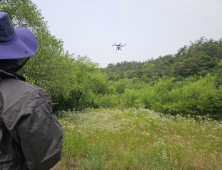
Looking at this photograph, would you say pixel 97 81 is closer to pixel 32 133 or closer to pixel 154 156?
pixel 154 156

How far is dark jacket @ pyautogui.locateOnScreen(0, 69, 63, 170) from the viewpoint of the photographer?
2.51ft

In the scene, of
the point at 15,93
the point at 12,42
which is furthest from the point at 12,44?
the point at 15,93

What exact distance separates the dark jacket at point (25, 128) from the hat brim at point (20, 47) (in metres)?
0.14

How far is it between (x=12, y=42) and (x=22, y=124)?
1.91ft

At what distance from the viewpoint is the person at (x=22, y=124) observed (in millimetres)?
765

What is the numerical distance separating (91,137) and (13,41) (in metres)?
3.90

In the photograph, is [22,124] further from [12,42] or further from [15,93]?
[12,42]

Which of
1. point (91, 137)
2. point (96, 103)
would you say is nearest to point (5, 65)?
point (91, 137)

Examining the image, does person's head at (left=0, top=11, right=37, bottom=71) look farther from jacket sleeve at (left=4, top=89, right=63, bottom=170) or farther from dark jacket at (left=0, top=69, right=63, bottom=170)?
jacket sleeve at (left=4, top=89, right=63, bottom=170)

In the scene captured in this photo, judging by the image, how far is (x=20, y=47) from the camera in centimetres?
95

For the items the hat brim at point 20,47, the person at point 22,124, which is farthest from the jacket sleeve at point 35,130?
the hat brim at point 20,47

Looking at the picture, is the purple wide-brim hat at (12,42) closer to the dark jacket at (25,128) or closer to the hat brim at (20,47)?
the hat brim at (20,47)

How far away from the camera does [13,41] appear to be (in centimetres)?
93

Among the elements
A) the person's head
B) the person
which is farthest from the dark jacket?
the person's head
